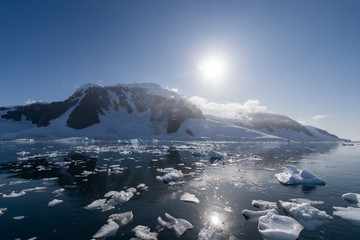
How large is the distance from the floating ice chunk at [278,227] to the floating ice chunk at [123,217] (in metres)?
6.57

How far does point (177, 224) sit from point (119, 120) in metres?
119

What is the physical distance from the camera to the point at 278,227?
933 cm

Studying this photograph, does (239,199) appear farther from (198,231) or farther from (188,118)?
(188,118)

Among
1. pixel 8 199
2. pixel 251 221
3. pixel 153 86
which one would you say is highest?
pixel 153 86

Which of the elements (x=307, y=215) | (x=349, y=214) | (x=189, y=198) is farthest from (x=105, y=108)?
(x=349, y=214)

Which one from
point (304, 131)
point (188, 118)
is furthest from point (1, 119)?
point (304, 131)

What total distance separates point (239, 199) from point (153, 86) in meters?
187

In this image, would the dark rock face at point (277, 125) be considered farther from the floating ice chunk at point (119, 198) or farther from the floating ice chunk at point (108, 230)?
the floating ice chunk at point (108, 230)

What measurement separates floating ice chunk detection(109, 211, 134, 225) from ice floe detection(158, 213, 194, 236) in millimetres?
1623

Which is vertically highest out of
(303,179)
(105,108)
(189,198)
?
(105,108)

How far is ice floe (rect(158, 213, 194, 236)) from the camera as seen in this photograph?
30.6 ft

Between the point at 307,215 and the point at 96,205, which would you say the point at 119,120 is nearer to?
the point at 96,205

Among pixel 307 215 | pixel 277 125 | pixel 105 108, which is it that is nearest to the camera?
pixel 307 215

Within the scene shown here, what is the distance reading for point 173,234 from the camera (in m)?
8.98
